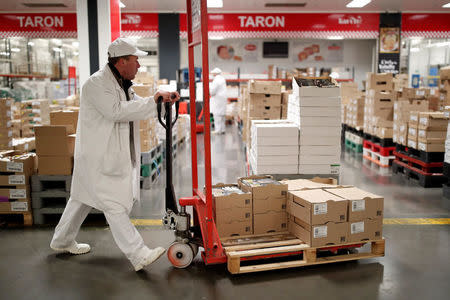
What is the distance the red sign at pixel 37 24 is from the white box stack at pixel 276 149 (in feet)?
32.0

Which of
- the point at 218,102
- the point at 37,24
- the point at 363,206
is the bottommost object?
the point at 363,206

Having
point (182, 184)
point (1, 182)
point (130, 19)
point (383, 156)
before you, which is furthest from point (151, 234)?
point (130, 19)

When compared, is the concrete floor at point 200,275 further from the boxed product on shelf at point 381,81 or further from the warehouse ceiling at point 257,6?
the warehouse ceiling at point 257,6

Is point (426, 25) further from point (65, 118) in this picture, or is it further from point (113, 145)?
point (113, 145)

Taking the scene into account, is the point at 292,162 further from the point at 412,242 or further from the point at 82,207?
the point at 82,207

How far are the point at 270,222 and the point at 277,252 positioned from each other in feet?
1.49

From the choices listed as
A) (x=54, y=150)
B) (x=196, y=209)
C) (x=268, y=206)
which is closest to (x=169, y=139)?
(x=196, y=209)

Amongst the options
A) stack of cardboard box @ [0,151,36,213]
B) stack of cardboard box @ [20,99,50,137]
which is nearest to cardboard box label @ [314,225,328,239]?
stack of cardboard box @ [0,151,36,213]

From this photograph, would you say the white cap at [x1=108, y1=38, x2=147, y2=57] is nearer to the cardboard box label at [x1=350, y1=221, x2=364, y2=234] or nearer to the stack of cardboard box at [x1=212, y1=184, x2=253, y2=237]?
the stack of cardboard box at [x1=212, y1=184, x2=253, y2=237]

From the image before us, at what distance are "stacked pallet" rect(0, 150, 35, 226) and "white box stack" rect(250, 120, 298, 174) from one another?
8.85ft

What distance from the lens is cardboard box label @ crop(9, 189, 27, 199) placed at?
4.72 metres

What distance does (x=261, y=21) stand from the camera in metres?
13.2

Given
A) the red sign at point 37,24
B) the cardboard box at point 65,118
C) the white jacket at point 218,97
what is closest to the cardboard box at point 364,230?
the cardboard box at point 65,118

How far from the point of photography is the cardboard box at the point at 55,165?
15.8ft
